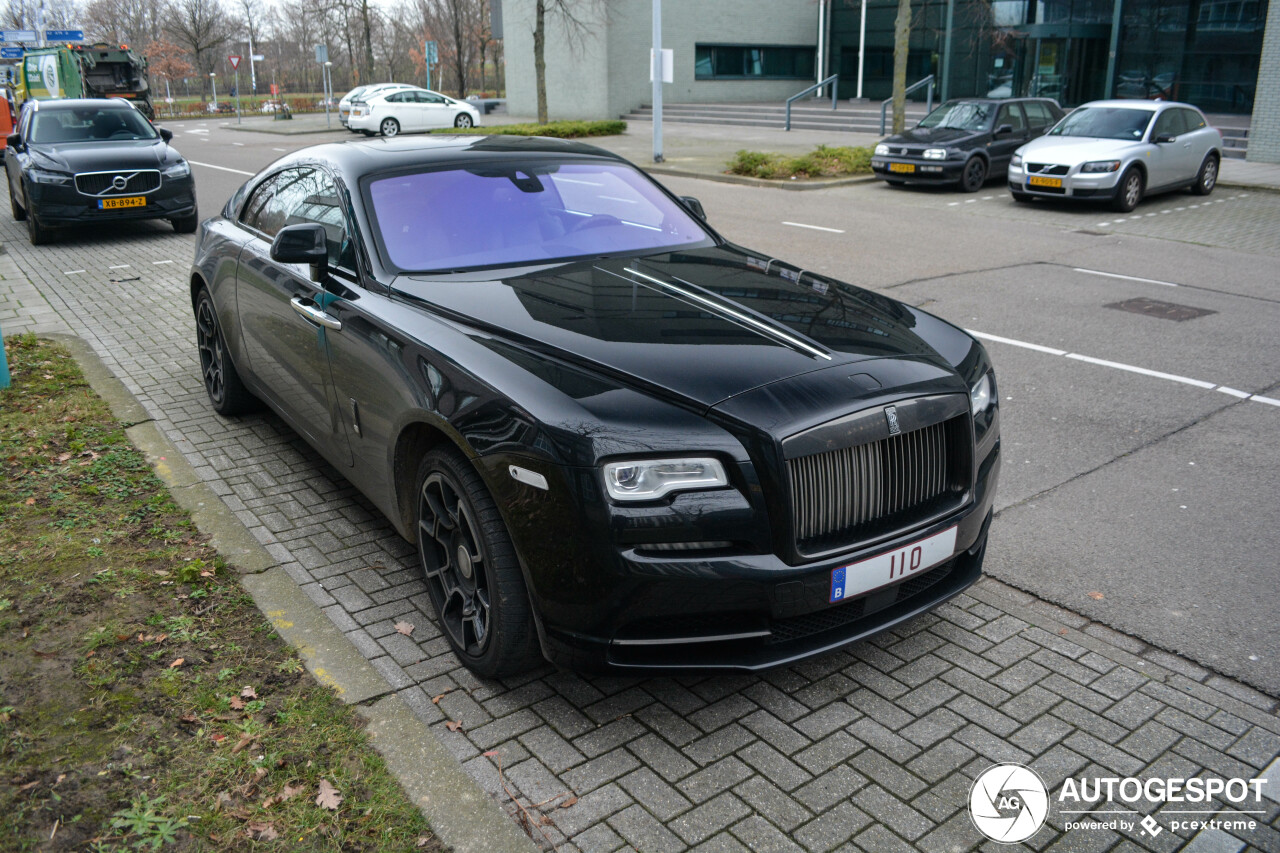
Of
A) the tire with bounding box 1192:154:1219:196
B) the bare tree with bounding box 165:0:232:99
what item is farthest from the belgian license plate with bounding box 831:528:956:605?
the bare tree with bounding box 165:0:232:99

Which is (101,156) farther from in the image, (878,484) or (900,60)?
(900,60)

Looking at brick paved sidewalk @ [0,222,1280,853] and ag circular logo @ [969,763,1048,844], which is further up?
brick paved sidewalk @ [0,222,1280,853]

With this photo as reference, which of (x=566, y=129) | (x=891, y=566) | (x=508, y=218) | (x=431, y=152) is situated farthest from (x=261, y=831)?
(x=566, y=129)

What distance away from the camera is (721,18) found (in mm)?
40094

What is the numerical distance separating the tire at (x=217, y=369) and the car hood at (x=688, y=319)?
97.5 inches

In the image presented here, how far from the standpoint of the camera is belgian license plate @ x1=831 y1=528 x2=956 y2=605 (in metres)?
2.98

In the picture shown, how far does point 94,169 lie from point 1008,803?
13417 mm

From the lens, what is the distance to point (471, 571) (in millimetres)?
3385

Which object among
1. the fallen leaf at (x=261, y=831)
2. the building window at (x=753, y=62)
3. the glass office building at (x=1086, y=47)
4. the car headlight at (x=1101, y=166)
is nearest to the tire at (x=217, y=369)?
the fallen leaf at (x=261, y=831)

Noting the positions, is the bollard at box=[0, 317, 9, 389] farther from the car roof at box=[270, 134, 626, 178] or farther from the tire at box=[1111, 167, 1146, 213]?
the tire at box=[1111, 167, 1146, 213]

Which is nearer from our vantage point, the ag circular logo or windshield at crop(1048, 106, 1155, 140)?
the ag circular logo

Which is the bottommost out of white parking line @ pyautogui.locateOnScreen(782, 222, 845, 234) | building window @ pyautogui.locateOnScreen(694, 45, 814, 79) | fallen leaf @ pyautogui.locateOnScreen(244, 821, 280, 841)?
fallen leaf @ pyautogui.locateOnScreen(244, 821, 280, 841)

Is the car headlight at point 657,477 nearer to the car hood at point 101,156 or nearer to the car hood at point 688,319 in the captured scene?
the car hood at point 688,319

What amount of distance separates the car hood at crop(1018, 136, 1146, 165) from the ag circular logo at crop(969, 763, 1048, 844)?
14.4 m
